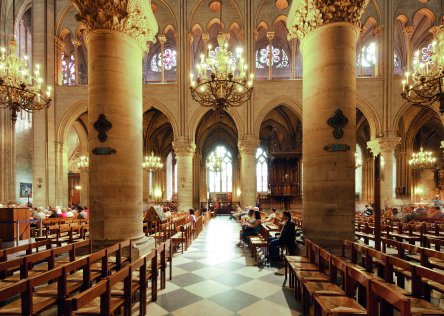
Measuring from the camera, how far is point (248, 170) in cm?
1786

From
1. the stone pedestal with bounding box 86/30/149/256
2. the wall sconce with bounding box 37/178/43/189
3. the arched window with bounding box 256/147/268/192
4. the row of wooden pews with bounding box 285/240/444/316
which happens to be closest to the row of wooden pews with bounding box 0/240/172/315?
the stone pedestal with bounding box 86/30/149/256

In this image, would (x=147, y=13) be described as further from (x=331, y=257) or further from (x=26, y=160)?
(x=26, y=160)

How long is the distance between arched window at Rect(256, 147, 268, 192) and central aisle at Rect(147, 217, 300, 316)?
22.6 metres

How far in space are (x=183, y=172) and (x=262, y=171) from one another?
1422 cm

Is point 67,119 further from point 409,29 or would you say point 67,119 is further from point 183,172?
point 409,29

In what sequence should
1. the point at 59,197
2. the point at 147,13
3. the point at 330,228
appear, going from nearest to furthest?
the point at 330,228 → the point at 147,13 → the point at 59,197

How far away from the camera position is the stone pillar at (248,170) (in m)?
17.6

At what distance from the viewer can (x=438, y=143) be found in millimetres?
26891

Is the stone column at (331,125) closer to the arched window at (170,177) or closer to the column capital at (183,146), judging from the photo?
the column capital at (183,146)

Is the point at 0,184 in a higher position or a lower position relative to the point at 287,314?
higher

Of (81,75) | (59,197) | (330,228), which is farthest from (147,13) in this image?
(81,75)

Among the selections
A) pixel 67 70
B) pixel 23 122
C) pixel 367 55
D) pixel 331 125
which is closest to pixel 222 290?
pixel 331 125

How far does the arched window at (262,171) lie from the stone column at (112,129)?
2425cm

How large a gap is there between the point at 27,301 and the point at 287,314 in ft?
10.5
